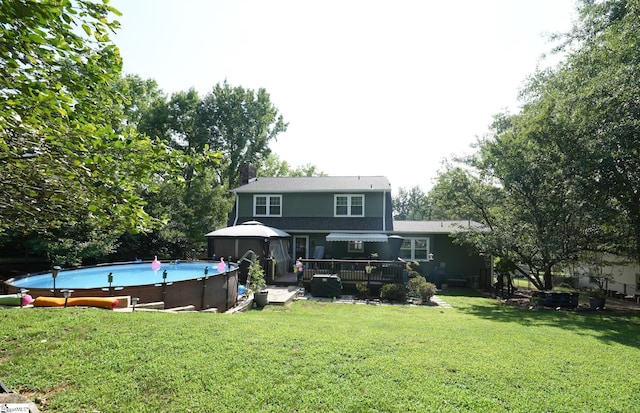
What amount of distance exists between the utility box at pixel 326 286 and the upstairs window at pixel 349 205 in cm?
749

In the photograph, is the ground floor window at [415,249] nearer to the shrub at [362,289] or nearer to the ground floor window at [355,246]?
the ground floor window at [355,246]

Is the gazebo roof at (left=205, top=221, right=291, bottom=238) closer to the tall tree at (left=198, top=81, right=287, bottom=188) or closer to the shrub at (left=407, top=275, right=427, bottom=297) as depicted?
the shrub at (left=407, top=275, right=427, bottom=297)

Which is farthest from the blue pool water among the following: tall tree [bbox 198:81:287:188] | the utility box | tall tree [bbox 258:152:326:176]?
tall tree [bbox 258:152:326:176]

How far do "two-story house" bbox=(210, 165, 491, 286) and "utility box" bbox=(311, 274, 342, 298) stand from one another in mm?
4603

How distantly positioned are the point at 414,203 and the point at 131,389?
84.7m

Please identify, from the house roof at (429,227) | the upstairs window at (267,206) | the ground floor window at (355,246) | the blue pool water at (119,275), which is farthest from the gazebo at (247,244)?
the house roof at (429,227)

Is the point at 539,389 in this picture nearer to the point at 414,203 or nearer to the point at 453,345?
the point at 453,345

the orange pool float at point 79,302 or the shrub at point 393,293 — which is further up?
the orange pool float at point 79,302

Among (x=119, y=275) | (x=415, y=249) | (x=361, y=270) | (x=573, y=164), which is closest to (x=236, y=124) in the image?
(x=119, y=275)

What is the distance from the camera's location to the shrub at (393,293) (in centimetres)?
1375

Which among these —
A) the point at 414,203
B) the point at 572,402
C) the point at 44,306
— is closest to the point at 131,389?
the point at 44,306

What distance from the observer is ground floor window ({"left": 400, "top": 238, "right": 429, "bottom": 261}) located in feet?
69.0

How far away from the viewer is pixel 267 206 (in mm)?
22391

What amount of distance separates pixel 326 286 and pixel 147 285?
289 inches
